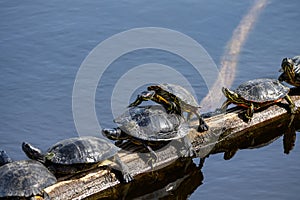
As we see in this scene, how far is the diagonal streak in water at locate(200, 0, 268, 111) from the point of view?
8430 mm

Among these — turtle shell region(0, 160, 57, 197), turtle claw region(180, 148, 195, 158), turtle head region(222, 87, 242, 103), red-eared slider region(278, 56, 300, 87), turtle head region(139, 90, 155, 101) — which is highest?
red-eared slider region(278, 56, 300, 87)

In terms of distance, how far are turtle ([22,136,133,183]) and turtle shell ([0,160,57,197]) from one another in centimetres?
21

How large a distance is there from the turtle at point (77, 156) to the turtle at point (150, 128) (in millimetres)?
263

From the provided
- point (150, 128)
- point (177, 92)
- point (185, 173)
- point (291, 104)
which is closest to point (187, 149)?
point (185, 173)

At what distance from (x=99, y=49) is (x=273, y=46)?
2546 mm

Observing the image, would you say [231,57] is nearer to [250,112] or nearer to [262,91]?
[262,91]

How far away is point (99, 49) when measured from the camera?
32.1 ft

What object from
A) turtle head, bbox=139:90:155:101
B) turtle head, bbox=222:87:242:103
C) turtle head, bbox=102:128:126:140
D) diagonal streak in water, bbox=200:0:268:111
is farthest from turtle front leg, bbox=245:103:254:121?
turtle head, bbox=102:128:126:140

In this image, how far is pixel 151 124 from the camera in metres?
6.79

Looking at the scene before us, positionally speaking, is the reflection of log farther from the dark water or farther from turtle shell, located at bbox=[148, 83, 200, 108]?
turtle shell, located at bbox=[148, 83, 200, 108]

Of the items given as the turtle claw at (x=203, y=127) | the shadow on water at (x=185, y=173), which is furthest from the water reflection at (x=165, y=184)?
the turtle claw at (x=203, y=127)

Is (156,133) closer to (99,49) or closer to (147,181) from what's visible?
Result: (147,181)

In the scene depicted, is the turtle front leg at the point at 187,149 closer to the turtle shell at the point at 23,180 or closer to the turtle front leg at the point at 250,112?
the turtle front leg at the point at 250,112

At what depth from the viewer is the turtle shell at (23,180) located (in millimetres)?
5855
